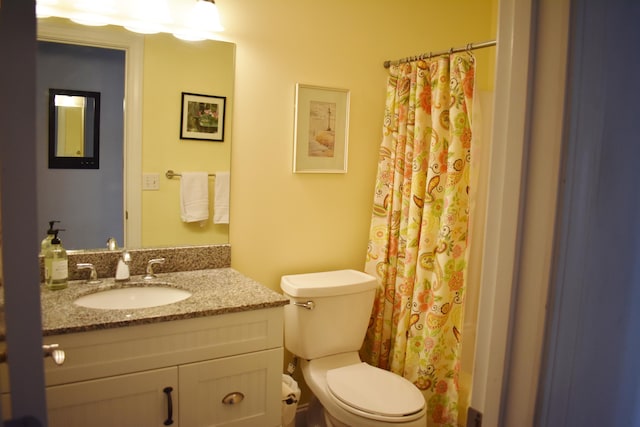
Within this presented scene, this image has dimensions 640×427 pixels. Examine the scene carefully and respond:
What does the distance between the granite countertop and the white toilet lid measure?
0.51 m

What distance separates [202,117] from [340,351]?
1267 mm

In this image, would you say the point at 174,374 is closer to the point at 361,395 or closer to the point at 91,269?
the point at 91,269

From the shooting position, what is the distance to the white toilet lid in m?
1.73

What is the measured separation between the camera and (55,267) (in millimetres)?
1658

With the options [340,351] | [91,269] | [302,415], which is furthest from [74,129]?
[302,415]

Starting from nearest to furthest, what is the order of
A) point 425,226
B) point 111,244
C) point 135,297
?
point 135,297, point 111,244, point 425,226

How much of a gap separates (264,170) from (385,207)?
671 mm

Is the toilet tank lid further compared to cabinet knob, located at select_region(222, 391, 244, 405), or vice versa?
the toilet tank lid

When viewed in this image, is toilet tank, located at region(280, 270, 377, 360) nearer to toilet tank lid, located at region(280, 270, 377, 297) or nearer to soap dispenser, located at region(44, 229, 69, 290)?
toilet tank lid, located at region(280, 270, 377, 297)

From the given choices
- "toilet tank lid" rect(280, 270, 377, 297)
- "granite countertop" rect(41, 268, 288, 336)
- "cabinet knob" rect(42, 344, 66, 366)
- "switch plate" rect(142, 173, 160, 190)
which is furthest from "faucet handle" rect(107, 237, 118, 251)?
"cabinet knob" rect(42, 344, 66, 366)

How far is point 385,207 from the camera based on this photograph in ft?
7.79

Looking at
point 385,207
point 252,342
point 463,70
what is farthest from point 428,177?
point 252,342

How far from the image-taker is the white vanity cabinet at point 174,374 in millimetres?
1371

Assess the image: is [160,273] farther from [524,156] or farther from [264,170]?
[524,156]
